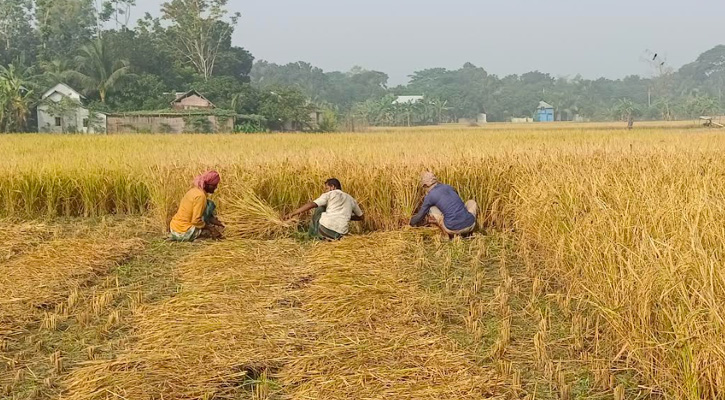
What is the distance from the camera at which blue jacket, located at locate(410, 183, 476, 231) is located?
6473 mm

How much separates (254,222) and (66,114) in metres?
32.2

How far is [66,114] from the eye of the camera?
34688mm

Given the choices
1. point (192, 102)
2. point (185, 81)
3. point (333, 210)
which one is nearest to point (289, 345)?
point (333, 210)

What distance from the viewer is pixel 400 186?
23.4 feet

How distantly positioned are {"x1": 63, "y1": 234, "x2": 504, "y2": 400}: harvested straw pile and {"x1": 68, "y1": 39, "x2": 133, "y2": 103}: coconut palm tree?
3519cm

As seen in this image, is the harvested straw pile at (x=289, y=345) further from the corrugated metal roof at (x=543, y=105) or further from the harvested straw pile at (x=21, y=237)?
the corrugated metal roof at (x=543, y=105)

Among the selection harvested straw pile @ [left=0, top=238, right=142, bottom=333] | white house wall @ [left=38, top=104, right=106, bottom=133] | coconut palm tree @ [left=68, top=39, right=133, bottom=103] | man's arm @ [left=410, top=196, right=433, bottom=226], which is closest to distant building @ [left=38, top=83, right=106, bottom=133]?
white house wall @ [left=38, top=104, right=106, bottom=133]

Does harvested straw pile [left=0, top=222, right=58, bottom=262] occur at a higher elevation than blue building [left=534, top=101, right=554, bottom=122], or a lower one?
lower

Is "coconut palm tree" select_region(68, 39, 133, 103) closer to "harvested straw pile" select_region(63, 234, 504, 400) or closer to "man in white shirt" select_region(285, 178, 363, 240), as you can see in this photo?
"man in white shirt" select_region(285, 178, 363, 240)

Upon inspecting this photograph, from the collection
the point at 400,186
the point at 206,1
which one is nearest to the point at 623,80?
the point at 206,1

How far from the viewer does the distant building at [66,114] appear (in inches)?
1340

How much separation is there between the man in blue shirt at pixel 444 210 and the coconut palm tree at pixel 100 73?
3409 cm

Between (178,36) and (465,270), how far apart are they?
1928 inches

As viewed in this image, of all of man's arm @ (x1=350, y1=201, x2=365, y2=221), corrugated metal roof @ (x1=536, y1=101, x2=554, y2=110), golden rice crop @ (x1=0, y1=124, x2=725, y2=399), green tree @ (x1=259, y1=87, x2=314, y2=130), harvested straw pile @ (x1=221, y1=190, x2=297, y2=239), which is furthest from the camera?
corrugated metal roof @ (x1=536, y1=101, x2=554, y2=110)
